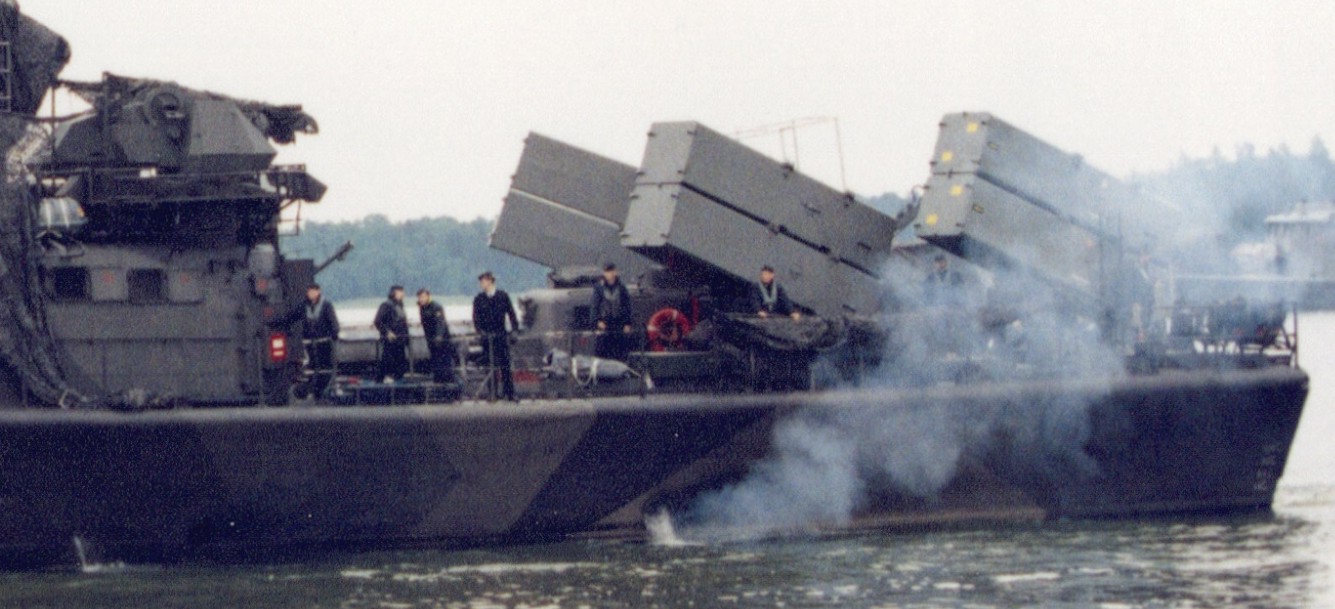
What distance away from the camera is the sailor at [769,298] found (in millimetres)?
23609

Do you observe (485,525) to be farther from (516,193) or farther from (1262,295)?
(1262,295)

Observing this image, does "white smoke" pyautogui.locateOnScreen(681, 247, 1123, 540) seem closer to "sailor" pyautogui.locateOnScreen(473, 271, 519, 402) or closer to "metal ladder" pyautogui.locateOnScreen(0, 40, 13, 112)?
"sailor" pyautogui.locateOnScreen(473, 271, 519, 402)

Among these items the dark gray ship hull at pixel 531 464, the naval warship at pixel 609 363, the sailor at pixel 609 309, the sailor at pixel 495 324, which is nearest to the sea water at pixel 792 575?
the dark gray ship hull at pixel 531 464

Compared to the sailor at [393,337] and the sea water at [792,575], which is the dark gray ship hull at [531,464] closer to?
the sea water at [792,575]

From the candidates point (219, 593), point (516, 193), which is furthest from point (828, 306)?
point (219, 593)

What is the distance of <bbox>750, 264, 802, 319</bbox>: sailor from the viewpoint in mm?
23609

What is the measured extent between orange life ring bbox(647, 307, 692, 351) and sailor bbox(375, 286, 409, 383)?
2.41 meters

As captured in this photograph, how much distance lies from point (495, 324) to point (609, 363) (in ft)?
3.57

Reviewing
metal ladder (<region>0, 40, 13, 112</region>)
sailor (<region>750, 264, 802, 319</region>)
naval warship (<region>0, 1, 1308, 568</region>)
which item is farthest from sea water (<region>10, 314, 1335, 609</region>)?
metal ladder (<region>0, 40, 13, 112</region>)

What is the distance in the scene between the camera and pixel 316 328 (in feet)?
72.8

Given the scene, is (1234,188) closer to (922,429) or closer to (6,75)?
(922,429)

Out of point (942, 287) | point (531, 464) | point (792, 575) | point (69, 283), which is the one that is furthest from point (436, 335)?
point (942, 287)

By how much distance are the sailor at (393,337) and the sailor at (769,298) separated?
11.0 ft

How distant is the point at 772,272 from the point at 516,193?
9.97 feet
